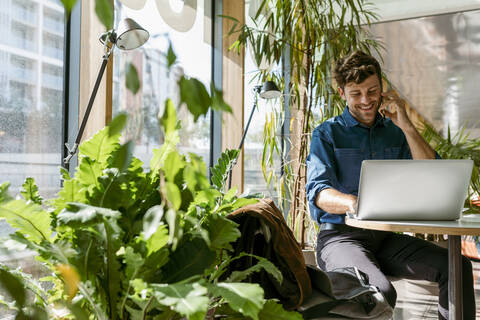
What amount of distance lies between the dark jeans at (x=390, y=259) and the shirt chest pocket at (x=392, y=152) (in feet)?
1.40

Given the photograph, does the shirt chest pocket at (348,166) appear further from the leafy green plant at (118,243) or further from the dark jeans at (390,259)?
the leafy green plant at (118,243)

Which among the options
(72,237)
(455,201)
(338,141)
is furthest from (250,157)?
(72,237)

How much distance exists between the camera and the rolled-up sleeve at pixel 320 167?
6.58 ft

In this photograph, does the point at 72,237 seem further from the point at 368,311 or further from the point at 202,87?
the point at 368,311

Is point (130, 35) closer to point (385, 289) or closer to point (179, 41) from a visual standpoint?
point (385, 289)

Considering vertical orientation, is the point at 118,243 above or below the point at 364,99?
below

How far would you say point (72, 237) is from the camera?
0.89 m

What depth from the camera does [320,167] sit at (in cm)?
206

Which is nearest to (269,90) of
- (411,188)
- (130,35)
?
(130,35)

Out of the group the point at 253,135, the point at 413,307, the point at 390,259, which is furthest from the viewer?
the point at 253,135

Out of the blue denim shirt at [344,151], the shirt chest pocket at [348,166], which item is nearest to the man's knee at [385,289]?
the blue denim shirt at [344,151]

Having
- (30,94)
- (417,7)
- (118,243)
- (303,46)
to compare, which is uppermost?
(417,7)

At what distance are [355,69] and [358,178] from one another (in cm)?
53

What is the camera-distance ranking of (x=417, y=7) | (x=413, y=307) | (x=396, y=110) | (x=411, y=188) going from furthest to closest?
(x=417, y=7), (x=413, y=307), (x=396, y=110), (x=411, y=188)
